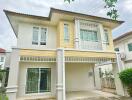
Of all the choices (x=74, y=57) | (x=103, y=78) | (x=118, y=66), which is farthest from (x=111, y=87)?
(x=74, y=57)

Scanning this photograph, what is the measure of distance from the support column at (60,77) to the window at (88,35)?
367 cm

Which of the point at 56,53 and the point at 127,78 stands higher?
the point at 56,53

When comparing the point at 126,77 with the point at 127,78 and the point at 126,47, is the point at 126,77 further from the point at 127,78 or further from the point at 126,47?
the point at 126,47

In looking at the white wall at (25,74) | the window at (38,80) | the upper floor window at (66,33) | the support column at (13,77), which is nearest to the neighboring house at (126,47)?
the upper floor window at (66,33)

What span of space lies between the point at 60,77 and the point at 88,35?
5.93 m

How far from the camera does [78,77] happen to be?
44.7 ft

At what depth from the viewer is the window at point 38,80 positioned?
32.9 feet

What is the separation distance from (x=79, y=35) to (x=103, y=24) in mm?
3876

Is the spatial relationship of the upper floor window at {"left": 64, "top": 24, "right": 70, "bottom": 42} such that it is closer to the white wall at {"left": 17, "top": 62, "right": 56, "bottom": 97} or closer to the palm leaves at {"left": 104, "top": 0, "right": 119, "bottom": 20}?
the white wall at {"left": 17, "top": 62, "right": 56, "bottom": 97}

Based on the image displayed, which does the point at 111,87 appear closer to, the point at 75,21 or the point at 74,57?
the point at 74,57

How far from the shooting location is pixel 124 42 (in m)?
17.3

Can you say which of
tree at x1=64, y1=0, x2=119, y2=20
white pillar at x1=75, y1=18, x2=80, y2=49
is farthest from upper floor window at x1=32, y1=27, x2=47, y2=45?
tree at x1=64, y1=0, x2=119, y2=20

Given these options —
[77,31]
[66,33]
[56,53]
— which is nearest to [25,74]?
[56,53]

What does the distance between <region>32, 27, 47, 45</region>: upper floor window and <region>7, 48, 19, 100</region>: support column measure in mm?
3248
